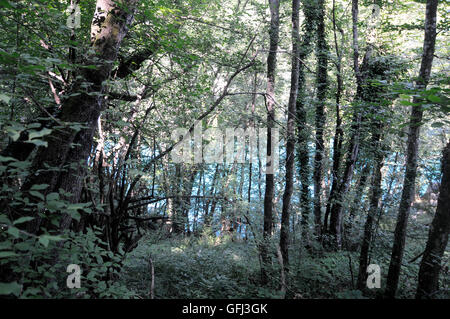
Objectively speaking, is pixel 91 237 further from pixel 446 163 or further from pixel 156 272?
pixel 446 163

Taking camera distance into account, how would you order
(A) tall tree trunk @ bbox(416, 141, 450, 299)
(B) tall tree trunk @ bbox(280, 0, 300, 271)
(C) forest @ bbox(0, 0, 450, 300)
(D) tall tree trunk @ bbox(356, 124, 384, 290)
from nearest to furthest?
1. (C) forest @ bbox(0, 0, 450, 300)
2. (A) tall tree trunk @ bbox(416, 141, 450, 299)
3. (D) tall tree trunk @ bbox(356, 124, 384, 290)
4. (B) tall tree trunk @ bbox(280, 0, 300, 271)

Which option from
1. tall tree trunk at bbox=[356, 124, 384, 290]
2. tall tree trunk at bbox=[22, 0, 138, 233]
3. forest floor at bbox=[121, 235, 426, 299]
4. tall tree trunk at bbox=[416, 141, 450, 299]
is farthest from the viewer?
tall tree trunk at bbox=[356, 124, 384, 290]

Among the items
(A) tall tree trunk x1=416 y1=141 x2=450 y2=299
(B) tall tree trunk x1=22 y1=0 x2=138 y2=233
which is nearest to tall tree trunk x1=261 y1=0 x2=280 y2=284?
(A) tall tree trunk x1=416 y1=141 x2=450 y2=299

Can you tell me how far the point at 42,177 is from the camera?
9.21 feet

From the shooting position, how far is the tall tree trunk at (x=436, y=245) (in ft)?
13.4

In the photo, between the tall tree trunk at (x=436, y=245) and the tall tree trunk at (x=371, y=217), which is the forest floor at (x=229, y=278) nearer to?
the tall tree trunk at (x=371, y=217)

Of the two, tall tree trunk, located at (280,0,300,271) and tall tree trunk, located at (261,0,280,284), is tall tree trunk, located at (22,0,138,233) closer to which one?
tall tree trunk, located at (261,0,280,284)

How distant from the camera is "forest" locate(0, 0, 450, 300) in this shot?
251cm

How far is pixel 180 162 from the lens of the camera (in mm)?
11766

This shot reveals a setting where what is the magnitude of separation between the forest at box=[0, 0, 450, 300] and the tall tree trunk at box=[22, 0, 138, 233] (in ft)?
0.06

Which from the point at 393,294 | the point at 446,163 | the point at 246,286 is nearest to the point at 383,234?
the point at 393,294

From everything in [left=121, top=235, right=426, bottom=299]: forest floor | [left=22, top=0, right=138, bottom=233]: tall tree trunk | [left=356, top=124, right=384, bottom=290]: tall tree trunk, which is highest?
[left=22, top=0, right=138, bottom=233]: tall tree trunk
